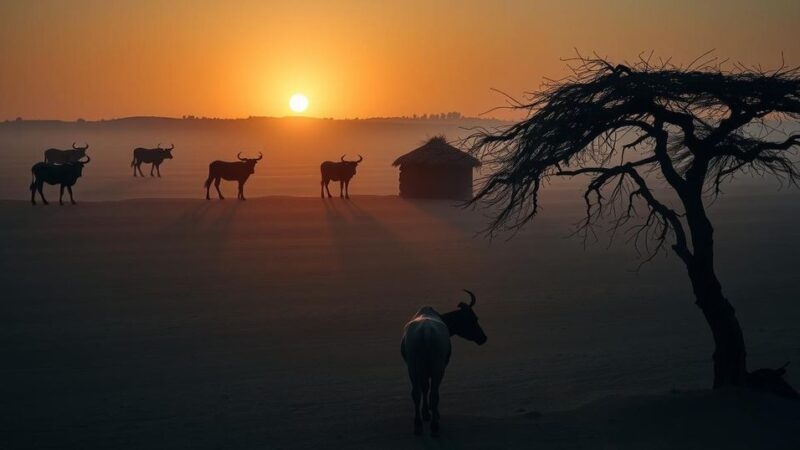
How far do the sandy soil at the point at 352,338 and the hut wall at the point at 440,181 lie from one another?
873 centimetres

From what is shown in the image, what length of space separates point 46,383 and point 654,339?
8.30 meters

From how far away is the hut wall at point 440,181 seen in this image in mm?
31234

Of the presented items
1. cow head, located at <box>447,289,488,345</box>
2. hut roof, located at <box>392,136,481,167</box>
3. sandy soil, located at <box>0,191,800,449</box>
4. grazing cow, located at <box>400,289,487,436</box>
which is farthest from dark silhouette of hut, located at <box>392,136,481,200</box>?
grazing cow, located at <box>400,289,487,436</box>

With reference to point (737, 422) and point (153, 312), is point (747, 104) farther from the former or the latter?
point (153, 312)

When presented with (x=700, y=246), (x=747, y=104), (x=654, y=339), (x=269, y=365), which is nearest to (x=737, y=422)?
(x=700, y=246)

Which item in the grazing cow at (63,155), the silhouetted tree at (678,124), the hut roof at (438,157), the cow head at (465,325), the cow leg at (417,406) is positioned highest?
the grazing cow at (63,155)

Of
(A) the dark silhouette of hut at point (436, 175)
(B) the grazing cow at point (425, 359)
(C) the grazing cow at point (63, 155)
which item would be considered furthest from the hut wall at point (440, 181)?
(B) the grazing cow at point (425, 359)

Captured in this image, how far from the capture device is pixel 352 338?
1199 centimetres

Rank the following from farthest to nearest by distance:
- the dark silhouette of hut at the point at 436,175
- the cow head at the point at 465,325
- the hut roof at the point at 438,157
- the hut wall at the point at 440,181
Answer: the hut wall at the point at 440,181
the dark silhouette of hut at the point at 436,175
the hut roof at the point at 438,157
the cow head at the point at 465,325

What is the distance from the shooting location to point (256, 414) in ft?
29.1

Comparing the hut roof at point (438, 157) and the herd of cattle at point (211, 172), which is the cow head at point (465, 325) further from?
the hut roof at point (438, 157)

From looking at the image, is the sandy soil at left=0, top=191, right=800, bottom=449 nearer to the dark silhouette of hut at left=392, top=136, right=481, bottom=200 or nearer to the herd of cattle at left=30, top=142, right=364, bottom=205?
the herd of cattle at left=30, top=142, right=364, bottom=205

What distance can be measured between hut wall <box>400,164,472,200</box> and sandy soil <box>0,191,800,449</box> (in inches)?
344

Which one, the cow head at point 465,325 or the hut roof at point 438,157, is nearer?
the cow head at point 465,325
